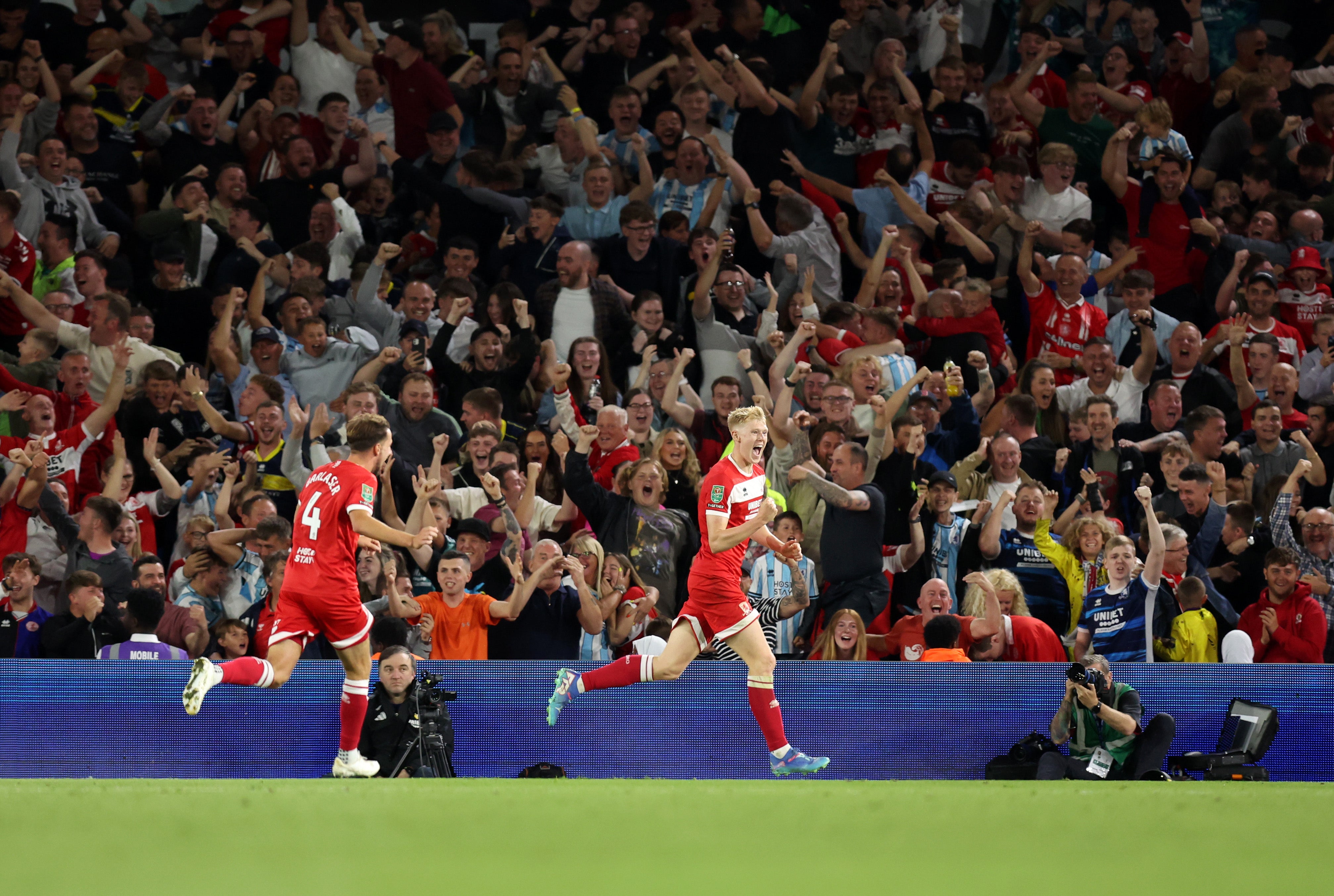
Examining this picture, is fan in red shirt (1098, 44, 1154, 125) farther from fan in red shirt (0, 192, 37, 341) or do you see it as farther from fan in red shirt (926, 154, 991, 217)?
fan in red shirt (0, 192, 37, 341)

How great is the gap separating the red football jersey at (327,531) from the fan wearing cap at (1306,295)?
836cm

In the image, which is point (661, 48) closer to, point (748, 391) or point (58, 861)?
point (748, 391)

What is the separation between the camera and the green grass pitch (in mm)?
5770

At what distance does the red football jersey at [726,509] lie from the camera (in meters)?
7.16

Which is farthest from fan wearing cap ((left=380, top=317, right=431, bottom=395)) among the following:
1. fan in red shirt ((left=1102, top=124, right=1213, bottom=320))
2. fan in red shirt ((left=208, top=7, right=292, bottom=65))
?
fan in red shirt ((left=1102, top=124, right=1213, bottom=320))

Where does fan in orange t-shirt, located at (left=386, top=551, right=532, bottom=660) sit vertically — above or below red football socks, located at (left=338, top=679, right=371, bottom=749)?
below

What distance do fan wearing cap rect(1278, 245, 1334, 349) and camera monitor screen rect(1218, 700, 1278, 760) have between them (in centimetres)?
478

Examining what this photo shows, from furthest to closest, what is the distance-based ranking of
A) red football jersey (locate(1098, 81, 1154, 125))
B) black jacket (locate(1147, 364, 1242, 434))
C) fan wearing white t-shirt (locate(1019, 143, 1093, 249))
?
red football jersey (locate(1098, 81, 1154, 125)) → fan wearing white t-shirt (locate(1019, 143, 1093, 249)) → black jacket (locate(1147, 364, 1242, 434))

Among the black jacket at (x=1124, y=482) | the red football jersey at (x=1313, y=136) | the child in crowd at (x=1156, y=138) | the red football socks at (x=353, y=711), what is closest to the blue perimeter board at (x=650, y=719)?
the red football socks at (x=353, y=711)

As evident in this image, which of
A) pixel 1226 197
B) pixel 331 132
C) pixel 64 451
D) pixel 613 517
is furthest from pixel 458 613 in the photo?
pixel 1226 197

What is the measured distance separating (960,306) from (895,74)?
3.12 m

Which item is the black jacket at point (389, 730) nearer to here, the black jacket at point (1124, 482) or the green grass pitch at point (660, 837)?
the green grass pitch at point (660, 837)

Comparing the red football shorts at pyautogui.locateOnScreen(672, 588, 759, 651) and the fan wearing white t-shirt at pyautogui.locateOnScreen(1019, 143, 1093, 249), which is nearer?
the red football shorts at pyautogui.locateOnScreen(672, 588, 759, 651)

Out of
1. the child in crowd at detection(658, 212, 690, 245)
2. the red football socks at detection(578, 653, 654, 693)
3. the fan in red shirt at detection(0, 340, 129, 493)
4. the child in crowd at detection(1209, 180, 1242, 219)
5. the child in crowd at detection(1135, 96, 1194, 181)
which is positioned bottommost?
the fan in red shirt at detection(0, 340, 129, 493)
